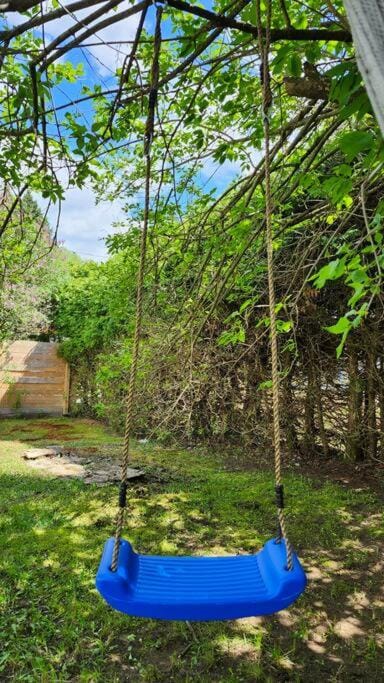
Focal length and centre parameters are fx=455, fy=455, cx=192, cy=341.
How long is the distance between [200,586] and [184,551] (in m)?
1.73

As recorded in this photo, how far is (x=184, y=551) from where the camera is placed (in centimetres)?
290

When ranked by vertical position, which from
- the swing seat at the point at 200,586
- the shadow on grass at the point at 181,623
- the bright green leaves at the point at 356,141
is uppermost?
the bright green leaves at the point at 356,141

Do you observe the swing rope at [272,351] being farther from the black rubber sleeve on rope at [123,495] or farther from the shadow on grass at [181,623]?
the shadow on grass at [181,623]

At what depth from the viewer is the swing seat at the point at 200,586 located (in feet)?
3.84

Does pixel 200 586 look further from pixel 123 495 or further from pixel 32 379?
pixel 32 379

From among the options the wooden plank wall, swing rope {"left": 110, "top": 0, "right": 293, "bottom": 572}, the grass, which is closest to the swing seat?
swing rope {"left": 110, "top": 0, "right": 293, "bottom": 572}

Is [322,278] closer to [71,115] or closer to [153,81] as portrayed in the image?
[153,81]

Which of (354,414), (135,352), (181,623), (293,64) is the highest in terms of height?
(293,64)

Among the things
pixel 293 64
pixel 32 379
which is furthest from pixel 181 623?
pixel 32 379

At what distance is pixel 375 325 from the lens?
424cm

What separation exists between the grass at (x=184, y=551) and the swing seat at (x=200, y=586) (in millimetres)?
732

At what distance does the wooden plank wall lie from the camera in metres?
9.04

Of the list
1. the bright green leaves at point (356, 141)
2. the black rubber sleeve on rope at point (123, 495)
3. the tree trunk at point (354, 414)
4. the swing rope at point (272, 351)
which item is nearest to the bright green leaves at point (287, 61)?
the swing rope at point (272, 351)

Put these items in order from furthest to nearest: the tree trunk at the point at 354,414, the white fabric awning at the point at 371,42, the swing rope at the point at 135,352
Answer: the tree trunk at the point at 354,414
the swing rope at the point at 135,352
the white fabric awning at the point at 371,42
